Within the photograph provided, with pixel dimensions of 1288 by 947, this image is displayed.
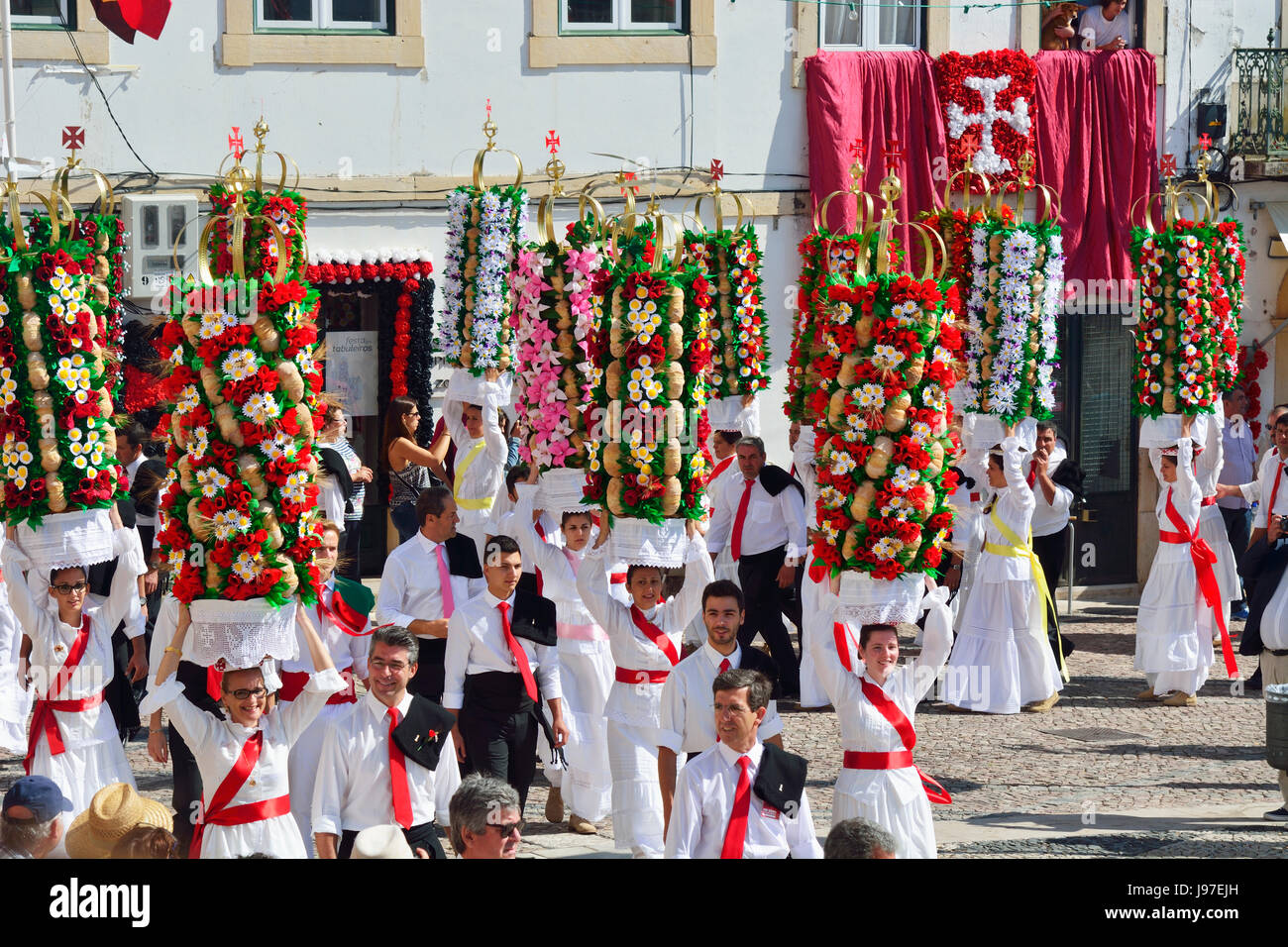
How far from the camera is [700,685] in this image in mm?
8430

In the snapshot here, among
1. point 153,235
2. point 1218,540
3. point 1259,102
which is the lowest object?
point 1218,540

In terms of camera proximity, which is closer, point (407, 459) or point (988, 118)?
point (407, 459)

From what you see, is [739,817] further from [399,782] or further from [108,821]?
[108,821]

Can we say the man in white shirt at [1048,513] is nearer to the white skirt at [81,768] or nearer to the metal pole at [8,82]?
the white skirt at [81,768]

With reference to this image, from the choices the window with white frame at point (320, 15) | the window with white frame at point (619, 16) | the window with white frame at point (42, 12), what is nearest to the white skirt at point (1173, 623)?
the window with white frame at point (619, 16)

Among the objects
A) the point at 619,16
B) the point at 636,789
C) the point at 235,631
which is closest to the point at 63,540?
the point at 235,631

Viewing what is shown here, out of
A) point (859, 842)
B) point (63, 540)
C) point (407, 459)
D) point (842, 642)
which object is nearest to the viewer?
point (859, 842)

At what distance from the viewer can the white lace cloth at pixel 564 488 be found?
10086mm

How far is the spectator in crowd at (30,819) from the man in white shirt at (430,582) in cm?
347

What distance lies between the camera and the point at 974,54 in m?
18.0

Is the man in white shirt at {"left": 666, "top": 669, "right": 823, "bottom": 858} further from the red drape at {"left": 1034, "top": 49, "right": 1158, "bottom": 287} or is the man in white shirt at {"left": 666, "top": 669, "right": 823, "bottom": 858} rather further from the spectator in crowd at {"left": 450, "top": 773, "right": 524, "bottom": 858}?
the red drape at {"left": 1034, "top": 49, "right": 1158, "bottom": 287}

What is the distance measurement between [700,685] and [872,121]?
1046 cm

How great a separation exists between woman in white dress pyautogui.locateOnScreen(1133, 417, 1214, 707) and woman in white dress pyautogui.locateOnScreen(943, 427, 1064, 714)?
2.55 ft

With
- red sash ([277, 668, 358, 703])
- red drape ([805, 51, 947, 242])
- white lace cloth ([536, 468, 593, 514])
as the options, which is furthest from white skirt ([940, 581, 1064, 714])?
red sash ([277, 668, 358, 703])
